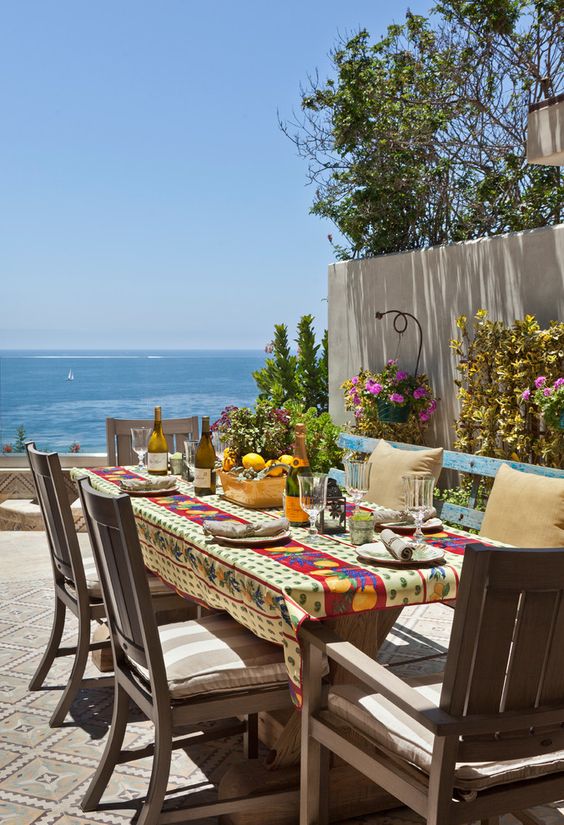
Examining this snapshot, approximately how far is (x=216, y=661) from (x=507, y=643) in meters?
0.92

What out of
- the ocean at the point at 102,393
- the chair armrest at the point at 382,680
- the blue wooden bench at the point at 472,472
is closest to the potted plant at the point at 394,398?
the blue wooden bench at the point at 472,472

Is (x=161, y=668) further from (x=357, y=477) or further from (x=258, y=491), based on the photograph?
(x=258, y=491)

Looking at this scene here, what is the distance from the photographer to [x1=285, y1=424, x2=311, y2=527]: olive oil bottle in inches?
106

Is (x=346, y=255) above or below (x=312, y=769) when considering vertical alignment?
above

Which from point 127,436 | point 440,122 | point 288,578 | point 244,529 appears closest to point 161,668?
point 288,578

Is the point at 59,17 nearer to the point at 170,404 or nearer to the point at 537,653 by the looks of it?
the point at 537,653

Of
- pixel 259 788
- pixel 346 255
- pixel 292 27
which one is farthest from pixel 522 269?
pixel 292 27

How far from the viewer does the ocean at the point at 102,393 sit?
41.1 m

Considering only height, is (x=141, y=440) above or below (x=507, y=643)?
below

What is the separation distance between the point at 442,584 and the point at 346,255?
19.0 feet

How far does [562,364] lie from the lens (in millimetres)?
4695

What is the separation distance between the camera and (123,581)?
2.19m

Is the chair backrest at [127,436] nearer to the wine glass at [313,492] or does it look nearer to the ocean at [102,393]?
the wine glass at [313,492]

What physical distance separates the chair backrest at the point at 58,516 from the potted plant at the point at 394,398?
10.7 ft
